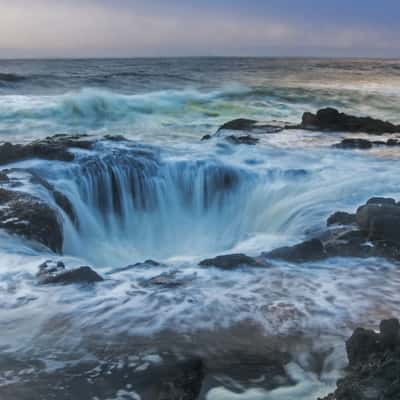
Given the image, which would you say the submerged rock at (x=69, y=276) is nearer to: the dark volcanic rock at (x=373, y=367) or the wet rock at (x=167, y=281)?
the wet rock at (x=167, y=281)

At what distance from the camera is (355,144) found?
1270cm

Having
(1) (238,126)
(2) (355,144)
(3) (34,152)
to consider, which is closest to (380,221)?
(3) (34,152)

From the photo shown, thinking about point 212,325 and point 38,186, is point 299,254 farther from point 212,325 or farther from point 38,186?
point 38,186

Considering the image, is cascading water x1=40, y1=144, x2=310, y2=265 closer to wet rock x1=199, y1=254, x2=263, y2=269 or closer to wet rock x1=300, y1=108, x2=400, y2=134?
wet rock x1=199, y1=254, x2=263, y2=269

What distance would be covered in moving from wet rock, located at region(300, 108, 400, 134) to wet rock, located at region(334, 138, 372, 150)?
248cm

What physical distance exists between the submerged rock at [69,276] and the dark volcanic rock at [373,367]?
2394mm

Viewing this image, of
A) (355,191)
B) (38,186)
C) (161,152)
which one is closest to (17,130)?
(161,152)

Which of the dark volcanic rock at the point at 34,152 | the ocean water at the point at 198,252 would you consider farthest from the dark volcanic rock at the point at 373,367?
the dark volcanic rock at the point at 34,152

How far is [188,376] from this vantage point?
3.30 meters

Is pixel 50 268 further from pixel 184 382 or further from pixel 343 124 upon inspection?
pixel 343 124

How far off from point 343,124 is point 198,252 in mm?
9620

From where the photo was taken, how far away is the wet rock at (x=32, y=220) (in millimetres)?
6012

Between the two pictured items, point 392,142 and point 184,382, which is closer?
point 184,382

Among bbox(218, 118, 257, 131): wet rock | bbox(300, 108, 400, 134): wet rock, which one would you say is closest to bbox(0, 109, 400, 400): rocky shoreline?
bbox(218, 118, 257, 131): wet rock
